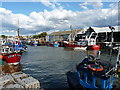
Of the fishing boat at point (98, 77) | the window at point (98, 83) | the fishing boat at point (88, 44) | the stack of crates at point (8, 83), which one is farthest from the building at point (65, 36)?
the stack of crates at point (8, 83)

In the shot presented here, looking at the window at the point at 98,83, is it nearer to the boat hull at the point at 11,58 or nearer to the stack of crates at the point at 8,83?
the stack of crates at the point at 8,83

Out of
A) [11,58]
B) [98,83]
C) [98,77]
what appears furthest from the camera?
[11,58]

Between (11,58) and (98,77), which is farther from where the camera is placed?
(11,58)

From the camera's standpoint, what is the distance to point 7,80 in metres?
8.61

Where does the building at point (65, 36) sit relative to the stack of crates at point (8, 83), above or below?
above

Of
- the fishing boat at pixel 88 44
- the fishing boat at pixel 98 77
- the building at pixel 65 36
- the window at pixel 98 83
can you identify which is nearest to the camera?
the fishing boat at pixel 98 77

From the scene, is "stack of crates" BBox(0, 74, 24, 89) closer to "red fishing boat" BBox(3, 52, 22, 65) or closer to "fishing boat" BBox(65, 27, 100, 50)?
"red fishing boat" BBox(3, 52, 22, 65)

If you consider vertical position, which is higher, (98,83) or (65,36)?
(65,36)

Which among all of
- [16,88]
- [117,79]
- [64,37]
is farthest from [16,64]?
[64,37]

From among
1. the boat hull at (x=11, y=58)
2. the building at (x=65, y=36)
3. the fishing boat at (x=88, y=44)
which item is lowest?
the boat hull at (x=11, y=58)

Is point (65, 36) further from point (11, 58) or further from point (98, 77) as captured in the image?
point (98, 77)

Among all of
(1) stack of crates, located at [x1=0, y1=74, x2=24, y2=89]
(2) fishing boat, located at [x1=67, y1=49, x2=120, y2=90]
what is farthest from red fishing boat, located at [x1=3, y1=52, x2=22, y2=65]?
(2) fishing boat, located at [x1=67, y1=49, x2=120, y2=90]

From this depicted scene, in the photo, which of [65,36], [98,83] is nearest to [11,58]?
[98,83]

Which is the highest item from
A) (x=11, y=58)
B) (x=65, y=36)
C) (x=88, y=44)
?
(x=65, y=36)
